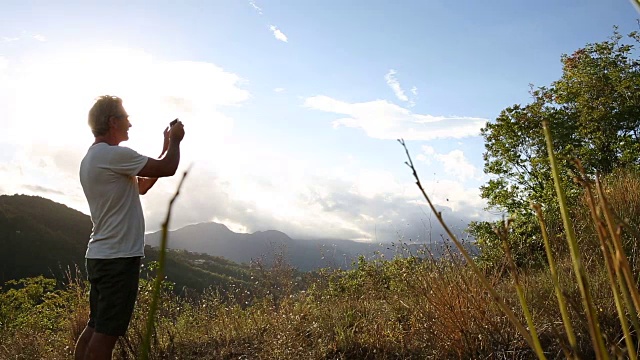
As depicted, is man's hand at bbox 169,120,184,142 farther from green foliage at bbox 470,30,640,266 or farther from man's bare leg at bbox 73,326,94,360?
green foliage at bbox 470,30,640,266

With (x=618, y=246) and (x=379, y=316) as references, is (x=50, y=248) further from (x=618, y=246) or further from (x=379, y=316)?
(x=618, y=246)

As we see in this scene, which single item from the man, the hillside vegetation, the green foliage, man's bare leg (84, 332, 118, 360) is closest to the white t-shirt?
the man

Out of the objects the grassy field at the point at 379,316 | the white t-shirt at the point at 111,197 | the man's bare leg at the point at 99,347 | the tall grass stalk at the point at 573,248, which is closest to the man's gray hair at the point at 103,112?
the white t-shirt at the point at 111,197

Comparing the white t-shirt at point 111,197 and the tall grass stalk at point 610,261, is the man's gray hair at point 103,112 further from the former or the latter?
the tall grass stalk at point 610,261

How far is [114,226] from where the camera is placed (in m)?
3.01

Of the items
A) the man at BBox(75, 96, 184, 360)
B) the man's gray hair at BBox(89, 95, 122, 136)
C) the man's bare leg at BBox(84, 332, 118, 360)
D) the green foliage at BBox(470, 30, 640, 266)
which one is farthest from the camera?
the green foliage at BBox(470, 30, 640, 266)

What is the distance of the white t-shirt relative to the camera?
9.78 feet

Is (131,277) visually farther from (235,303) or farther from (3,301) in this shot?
(3,301)

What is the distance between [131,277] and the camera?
3021 millimetres

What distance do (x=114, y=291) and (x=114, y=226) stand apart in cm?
40

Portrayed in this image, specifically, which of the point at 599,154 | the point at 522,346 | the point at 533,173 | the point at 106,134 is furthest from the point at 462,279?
the point at 599,154

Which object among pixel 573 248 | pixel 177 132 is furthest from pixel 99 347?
pixel 573 248

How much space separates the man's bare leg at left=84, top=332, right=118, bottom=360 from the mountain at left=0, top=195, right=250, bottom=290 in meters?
30.6

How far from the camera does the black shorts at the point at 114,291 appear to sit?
2.89 metres
